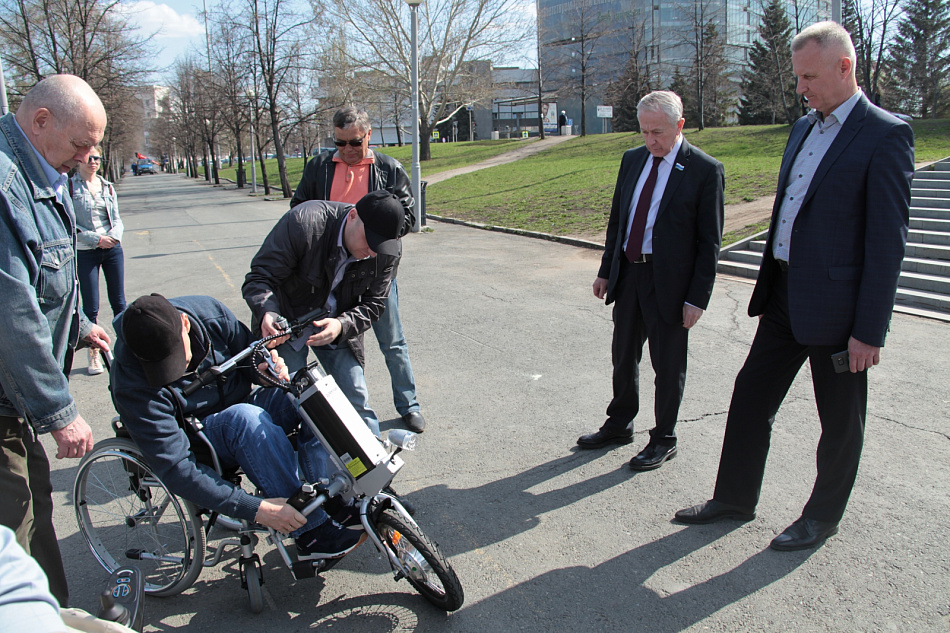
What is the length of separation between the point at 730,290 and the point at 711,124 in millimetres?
41846

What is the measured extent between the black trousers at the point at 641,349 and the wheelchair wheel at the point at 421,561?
1775mm

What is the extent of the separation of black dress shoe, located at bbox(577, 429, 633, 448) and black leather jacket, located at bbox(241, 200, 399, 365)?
1599mm

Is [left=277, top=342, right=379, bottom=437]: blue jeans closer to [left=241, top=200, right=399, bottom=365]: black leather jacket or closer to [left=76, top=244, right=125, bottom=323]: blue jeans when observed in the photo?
[left=241, top=200, right=399, bottom=365]: black leather jacket

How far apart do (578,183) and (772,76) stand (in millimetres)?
23492

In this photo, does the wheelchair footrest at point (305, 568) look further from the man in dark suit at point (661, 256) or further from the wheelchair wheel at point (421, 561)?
the man in dark suit at point (661, 256)

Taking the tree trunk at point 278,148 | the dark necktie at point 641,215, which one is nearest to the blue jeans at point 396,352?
the dark necktie at point 641,215

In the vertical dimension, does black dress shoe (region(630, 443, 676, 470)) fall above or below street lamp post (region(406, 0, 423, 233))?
below

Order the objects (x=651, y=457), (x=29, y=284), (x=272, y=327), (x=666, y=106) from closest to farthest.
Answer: (x=29, y=284)
(x=272, y=327)
(x=666, y=106)
(x=651, y=457)

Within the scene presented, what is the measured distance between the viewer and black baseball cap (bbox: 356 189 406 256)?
289cm

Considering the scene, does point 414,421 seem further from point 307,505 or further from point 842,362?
point 842,362

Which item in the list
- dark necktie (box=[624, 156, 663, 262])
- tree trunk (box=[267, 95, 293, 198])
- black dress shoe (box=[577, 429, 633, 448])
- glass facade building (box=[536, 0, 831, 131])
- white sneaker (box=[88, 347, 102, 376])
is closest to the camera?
dark necktie (box=[624, 156, 663, 262])

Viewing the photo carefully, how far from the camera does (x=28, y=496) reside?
2170 mm

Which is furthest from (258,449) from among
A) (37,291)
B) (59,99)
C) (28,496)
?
(59,99)

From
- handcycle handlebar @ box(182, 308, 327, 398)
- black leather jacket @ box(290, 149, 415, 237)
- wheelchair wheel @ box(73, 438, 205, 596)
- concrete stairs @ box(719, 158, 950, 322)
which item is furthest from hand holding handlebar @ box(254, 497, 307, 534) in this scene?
concrete stairs @ box(719, 158, 950, 322)
